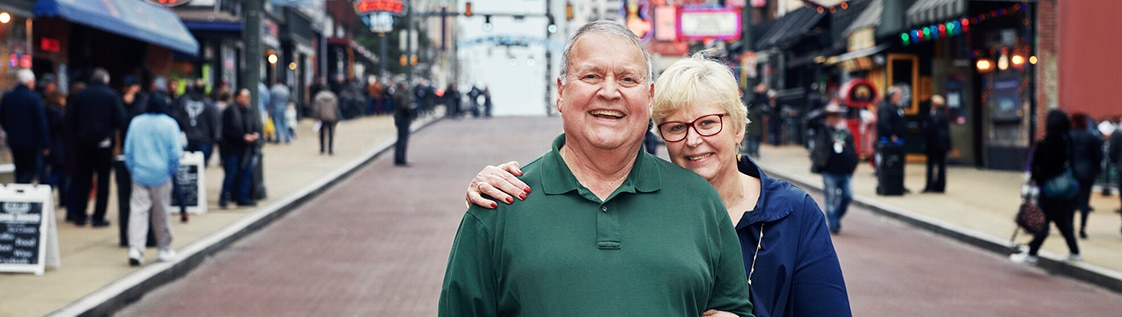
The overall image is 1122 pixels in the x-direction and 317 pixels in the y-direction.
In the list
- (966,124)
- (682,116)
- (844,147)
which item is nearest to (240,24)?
(966,124)

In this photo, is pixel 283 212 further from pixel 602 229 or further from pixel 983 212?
pixel 602 229

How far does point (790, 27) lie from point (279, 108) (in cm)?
1508

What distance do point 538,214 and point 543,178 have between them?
0.11 m

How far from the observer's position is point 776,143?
35.7 meters

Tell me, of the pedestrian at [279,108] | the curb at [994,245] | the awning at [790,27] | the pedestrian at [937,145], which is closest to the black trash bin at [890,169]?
the curb at [994,245]

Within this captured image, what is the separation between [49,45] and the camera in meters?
20.9

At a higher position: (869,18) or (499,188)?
(869,18)

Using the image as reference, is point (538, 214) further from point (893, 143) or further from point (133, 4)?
point (133, 4)

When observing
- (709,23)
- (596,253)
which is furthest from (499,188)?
(709,23)

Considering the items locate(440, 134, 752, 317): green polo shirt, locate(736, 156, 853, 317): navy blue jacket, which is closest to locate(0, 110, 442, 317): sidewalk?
locate(736, 156, 853, 317): navy blue jacket

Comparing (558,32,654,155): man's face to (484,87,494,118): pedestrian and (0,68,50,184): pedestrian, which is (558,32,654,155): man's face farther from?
(484,87,494,118): pedestrian

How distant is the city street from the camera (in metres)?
10.1

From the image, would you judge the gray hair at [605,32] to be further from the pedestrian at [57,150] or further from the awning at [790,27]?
the awning at [790,27]

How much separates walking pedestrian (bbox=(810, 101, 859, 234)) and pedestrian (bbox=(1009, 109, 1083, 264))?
2.93m
